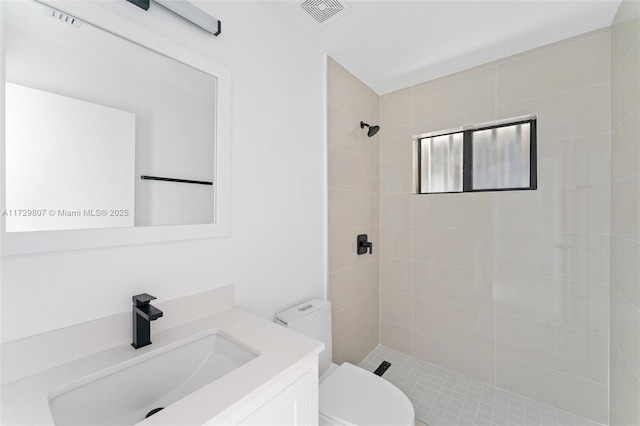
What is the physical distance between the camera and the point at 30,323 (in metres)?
0.75

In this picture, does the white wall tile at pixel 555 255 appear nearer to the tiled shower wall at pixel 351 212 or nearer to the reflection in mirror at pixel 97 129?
the tiled shower wall at pixel 351 212

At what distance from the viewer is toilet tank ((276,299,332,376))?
4.57 feet

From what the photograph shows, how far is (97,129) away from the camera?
885 millimetres

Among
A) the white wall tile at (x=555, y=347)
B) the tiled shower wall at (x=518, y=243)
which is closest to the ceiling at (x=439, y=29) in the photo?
the tiled shower wall at (x=518, y=243)

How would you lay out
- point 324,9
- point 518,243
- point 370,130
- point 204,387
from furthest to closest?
point 370,130
point 518,243
point 324,9
point 204,387

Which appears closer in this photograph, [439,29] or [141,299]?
[141,299]

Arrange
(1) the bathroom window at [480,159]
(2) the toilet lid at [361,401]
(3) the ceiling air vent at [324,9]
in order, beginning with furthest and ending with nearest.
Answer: (1) the bathroom window at [480,159]
(3) the ceiling air vent at [324,9]
(2) the toilet lid at [361,401]

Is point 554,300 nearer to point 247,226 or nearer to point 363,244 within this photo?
point 363,244

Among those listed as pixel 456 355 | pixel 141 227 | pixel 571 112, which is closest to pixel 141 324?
pixel 141 227

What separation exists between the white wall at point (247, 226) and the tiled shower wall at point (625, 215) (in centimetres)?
153

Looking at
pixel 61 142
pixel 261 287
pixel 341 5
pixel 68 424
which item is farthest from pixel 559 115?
pixel 68 424

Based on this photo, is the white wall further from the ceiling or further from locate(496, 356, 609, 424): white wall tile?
locate(496, 356, 609, 424): white wall tile

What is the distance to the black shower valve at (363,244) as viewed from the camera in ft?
7.00

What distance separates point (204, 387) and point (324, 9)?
1731mm
